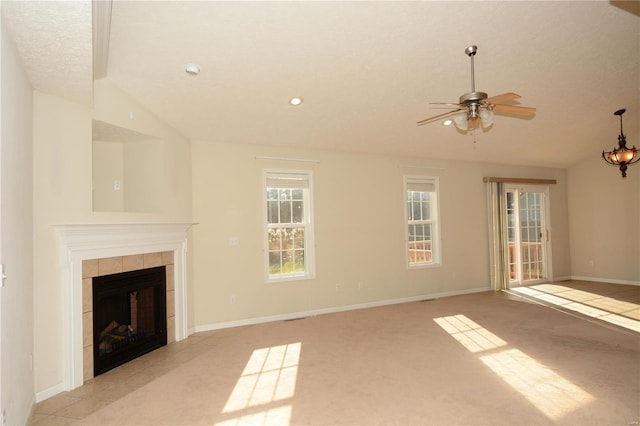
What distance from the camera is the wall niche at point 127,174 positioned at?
4.21 m

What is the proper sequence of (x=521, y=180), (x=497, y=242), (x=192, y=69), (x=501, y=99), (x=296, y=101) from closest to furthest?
(x=501, y=99)
(x=192, y=69)
(x=296, y=101)
(x=497, y=242)
(x=521, y=180)

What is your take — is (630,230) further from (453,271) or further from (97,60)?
(97,60)

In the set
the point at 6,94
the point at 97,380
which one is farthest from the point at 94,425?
the point at 6,94

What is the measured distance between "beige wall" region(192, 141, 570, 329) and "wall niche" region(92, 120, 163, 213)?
69 centimetres

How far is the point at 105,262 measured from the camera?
11.5 ft

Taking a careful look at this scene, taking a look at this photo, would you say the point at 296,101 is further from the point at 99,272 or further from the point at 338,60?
the point at 99,272

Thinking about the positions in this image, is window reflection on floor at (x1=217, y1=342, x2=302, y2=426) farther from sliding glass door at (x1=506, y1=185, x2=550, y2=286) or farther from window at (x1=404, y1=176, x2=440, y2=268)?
sliding glass door at (x1=506, y1=185, x2=550, y2=286)

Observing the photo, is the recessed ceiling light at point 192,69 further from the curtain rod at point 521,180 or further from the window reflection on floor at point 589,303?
the curtain rod at point 521,180

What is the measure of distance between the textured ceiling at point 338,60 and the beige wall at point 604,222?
246 centimetres

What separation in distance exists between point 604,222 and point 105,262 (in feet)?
29.7

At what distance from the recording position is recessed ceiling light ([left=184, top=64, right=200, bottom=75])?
10.9 feet

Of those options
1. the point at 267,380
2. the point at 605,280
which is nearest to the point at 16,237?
the point at 267,380

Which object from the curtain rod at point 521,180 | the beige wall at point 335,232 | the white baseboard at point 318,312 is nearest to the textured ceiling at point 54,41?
the beige wall at point 335,232

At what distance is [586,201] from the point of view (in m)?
7.92
